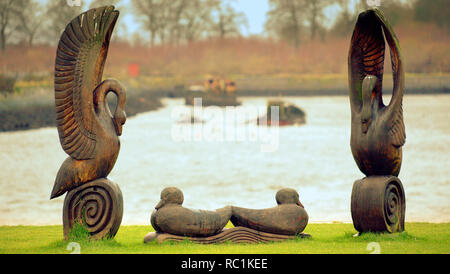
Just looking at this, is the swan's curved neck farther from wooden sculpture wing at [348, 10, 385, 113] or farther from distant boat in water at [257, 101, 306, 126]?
distant boat in water at [257, 101, 306, 126]

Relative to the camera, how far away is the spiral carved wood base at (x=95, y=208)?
7.26m

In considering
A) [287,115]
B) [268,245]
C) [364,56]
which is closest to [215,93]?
[287,115]

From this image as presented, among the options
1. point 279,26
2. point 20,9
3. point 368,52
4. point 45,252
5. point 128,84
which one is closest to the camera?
point 45,252

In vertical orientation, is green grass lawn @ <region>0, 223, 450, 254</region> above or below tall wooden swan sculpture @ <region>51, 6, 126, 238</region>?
below

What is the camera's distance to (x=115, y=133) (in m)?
7.46

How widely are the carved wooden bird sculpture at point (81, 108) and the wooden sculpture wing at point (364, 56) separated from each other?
2818 mm

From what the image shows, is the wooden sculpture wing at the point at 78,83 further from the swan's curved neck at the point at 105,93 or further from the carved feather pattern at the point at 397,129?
the carved feather pattern at the point at 397,129

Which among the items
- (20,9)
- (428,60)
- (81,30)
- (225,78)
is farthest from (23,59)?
(81,30)

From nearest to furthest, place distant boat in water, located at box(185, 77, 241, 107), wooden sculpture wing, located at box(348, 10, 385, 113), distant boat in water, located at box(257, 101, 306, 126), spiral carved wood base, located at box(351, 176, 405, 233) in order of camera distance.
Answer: spiral carved wood base, located at box(351, 176, 405, 233)
wooden sculpture wing, located at box(348, 10, 385, 113)
distant boat in water, located at box(257, 101, 306, 126)
distant boat in water, located at box(185, 77, 241, 107)

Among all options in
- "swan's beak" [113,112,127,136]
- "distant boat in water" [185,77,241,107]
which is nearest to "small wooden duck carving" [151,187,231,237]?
"swan's beak" [113,112,127,136]

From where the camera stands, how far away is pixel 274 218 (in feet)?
24.3

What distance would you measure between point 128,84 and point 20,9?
6.81m

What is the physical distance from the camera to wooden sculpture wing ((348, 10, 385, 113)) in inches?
307

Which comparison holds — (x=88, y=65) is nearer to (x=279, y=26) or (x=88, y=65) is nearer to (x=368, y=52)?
(x=368, y=52)
